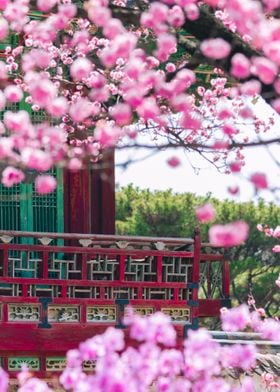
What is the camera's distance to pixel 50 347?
12.8m

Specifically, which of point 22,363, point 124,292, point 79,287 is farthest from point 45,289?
point 124,292

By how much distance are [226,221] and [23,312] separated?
63.9 feet

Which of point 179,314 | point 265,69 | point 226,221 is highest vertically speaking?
point 226,221

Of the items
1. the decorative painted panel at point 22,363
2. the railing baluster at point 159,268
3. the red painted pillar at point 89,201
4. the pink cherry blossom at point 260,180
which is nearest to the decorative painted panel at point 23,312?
the decorative painted panel at point 22,363

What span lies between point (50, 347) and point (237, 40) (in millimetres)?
5861

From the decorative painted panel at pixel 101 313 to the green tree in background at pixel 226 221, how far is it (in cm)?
1600

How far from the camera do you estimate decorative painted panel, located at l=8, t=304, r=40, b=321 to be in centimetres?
1259

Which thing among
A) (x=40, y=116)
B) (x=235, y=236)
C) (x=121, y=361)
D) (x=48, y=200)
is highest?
(x=40, y=116)

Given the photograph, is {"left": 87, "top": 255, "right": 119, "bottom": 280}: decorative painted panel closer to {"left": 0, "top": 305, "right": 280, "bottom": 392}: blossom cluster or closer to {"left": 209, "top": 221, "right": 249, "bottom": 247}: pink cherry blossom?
{"left": 0, "top": 305, "right": 280, "bottom": 392}: blossom cluster

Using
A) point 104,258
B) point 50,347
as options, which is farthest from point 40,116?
point 50,347

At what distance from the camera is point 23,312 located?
1266 cm

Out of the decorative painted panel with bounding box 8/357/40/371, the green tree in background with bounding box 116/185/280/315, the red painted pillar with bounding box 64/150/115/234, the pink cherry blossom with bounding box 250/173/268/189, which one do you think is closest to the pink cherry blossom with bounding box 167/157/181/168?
the pink cherry blossom with bounding box 250/173/268/189

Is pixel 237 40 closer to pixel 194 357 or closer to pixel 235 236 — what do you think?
pixel 235 236

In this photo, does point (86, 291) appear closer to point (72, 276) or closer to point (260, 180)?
point (72, 276)
